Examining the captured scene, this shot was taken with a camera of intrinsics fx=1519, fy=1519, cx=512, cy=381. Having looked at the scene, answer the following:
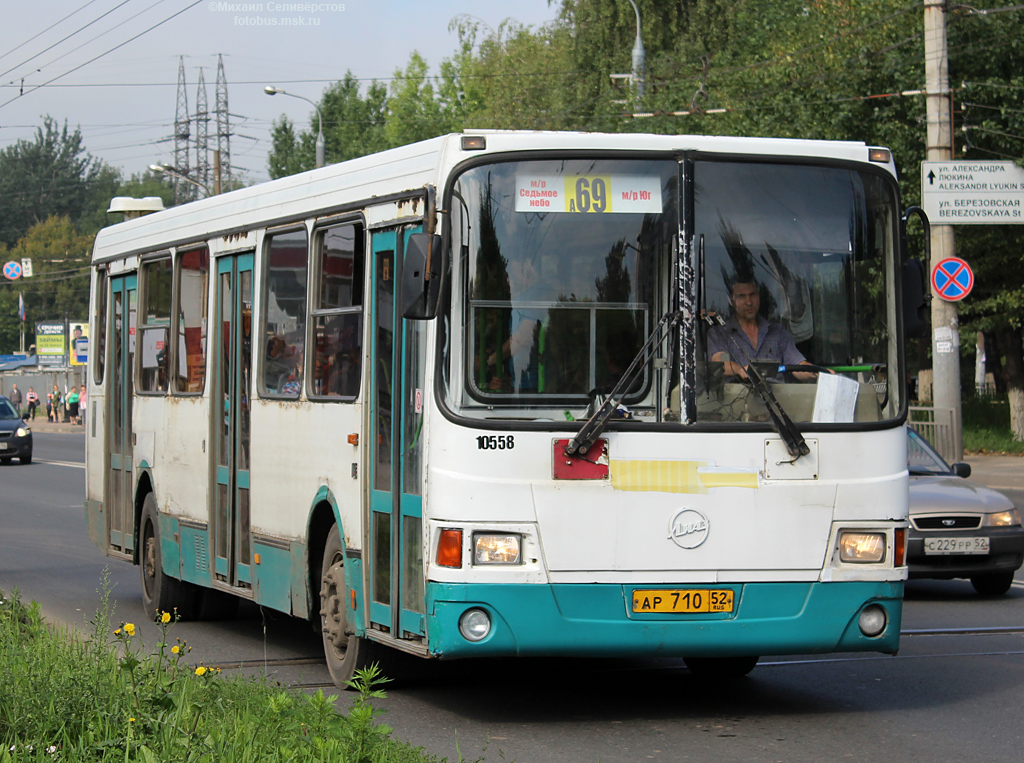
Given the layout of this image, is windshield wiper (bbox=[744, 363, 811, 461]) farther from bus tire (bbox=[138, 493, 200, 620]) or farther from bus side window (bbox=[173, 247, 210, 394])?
bus tire (bbox=[138, 493, 200, 620])

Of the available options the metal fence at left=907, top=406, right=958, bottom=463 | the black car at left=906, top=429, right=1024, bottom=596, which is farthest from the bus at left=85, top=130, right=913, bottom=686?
the metal fence at left=907, top=406, right=958, bottom=463

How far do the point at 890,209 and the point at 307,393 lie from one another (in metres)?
3.34

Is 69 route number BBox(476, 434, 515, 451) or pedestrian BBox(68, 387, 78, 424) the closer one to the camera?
69 route number BBox(476, 434, 515, 451)

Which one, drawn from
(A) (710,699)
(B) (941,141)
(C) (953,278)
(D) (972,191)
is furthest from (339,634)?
(B) (941,141)

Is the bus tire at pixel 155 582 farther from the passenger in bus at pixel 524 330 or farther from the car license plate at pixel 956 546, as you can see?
the car license plate at pixel 956 546

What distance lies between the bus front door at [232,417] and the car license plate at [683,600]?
334 centimetres

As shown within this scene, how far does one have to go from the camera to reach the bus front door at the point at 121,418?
39.0 ft

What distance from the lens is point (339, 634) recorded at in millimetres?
8000

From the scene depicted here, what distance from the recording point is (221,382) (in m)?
9.95

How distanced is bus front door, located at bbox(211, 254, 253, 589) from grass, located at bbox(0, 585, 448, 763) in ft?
9.48

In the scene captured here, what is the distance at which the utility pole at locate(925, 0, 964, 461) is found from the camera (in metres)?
22.9

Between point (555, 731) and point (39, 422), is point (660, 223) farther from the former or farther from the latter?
point (39, 422)

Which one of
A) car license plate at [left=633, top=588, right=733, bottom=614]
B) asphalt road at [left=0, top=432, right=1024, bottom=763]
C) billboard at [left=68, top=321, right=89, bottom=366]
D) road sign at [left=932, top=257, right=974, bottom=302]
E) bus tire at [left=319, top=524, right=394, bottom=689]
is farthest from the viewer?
billboard at [left=68, top=321, right=89, bottom=366]

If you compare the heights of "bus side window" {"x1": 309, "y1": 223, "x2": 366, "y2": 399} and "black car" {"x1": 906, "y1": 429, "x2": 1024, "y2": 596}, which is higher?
"bus side window" {"x1": 309, "y1": 223, "x2": 366, "y2": 399}
